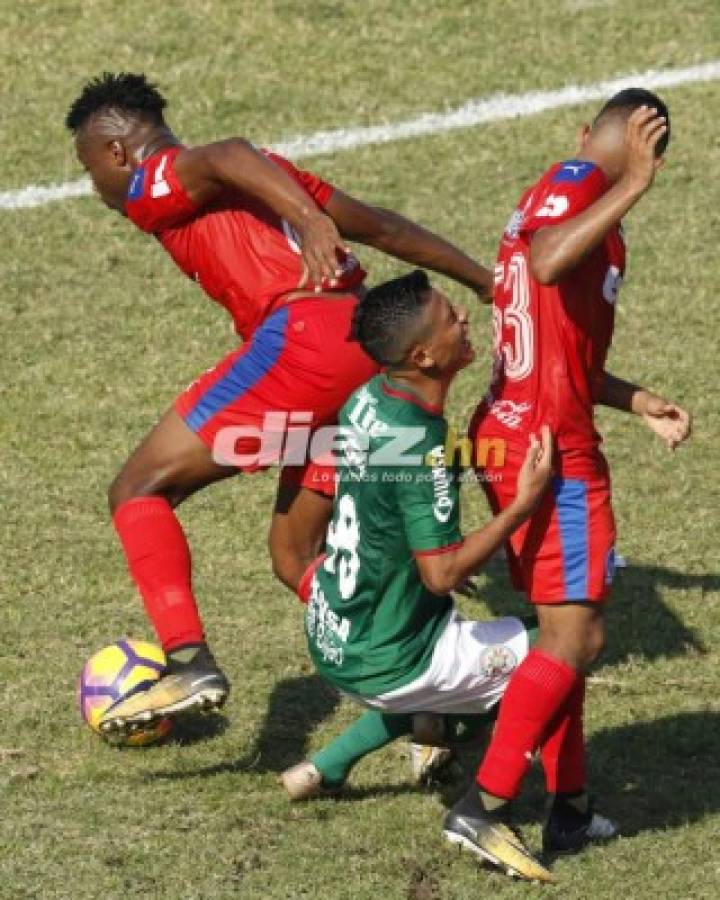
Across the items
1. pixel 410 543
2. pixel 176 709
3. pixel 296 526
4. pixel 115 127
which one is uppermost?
pixel 115 127

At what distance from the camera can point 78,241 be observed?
46.0ft

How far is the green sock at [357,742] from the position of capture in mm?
8406

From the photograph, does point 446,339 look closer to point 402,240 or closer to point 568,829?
point 402,240

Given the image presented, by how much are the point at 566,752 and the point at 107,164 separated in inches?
115

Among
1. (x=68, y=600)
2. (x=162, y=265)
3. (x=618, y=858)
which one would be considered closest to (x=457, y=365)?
(x=618, y=858)

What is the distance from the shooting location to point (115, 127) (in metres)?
9.14

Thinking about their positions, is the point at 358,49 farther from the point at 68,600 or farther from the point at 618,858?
the point at 618,858

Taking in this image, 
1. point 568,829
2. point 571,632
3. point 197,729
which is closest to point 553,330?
point 571,632

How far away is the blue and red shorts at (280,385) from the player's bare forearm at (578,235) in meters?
1.44

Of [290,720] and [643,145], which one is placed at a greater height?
[643,145]

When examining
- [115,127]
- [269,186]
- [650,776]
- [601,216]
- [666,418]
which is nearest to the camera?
[601,216]

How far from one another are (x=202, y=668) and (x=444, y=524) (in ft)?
4.47

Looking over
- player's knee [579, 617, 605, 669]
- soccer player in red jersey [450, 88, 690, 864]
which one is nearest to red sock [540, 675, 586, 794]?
soccer player in red jersey [450, 88, 690, 864]

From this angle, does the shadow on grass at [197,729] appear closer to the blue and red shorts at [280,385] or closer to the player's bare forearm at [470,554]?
the blue and red shorts at [280,385]
